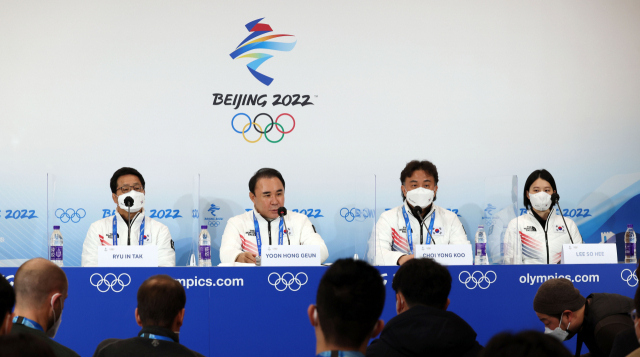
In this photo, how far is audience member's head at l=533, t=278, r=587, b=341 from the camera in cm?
257

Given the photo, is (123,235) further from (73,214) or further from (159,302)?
(159,302)

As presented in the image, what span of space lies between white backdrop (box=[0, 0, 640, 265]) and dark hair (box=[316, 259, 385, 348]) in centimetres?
338

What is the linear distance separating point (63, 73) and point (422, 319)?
426 cm

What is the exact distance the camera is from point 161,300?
1.95m

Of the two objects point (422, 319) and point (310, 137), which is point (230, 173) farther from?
point (422, 319)

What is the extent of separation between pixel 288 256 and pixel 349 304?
6.10 ft

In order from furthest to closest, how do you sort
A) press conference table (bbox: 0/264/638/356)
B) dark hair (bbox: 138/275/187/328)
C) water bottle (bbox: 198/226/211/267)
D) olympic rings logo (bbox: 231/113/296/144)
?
olympic rings logo (bbox: 231/113/296/144) → water bottle (bbox: 198/226/211/267) → press conference table (bbox: 0/264/638/356) → dark hair (bbox: 138/275/187/328)

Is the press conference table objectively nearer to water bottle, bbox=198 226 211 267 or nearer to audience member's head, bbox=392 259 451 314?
water bottle, bbox=198 226 211 267

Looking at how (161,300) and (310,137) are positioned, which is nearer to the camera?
(161,300)

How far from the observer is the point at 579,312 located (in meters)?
2.59

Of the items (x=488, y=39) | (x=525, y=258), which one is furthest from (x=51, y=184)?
(x=488, y=39)

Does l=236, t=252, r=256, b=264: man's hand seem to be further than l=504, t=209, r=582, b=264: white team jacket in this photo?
No

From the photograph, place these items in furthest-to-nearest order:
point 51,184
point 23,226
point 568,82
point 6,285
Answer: point 568,82
point 23,226
point 51,184
point 6,285

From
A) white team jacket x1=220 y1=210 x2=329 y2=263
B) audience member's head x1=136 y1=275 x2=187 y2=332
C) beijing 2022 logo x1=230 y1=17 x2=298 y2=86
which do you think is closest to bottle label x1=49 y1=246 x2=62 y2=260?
white team jacket x1=220 y1=210 x2=329 y2=263
